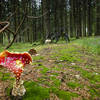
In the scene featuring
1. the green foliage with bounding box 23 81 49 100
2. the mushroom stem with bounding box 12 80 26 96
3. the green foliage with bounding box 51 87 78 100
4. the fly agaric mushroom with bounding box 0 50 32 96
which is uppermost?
the fly agaric mushroom with bounding box 0 50 32 96

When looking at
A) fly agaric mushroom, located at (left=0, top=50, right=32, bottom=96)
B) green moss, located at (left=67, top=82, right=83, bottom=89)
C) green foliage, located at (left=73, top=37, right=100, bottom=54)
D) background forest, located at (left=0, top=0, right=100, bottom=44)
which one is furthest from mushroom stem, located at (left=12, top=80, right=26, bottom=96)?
background forest, located at (left=0, top=0, right=100, bottom=44)

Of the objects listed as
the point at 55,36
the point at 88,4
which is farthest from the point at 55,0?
the point at 55,36

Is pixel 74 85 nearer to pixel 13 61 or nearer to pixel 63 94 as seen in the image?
pixel 63 94

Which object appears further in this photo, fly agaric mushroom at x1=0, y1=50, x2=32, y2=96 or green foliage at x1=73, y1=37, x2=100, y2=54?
green foliage at x1=73, y1=37, x2=100, y2=54

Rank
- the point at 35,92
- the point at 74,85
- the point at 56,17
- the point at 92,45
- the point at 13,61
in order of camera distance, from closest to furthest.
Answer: the point at 13,61 → the point at 35,92 → the point at 74,85 → the point at 92,45 → the point at 56,17

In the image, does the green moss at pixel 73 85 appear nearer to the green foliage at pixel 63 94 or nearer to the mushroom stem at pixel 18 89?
the green foliage at pixel 63 94

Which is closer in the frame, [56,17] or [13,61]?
[13,61]

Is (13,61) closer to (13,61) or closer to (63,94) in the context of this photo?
(13,61)

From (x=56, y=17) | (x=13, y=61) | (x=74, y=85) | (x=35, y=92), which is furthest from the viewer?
(x=56, y=17)

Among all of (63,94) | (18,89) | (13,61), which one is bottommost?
(63,94)

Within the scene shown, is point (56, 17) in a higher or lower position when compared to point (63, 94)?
higher

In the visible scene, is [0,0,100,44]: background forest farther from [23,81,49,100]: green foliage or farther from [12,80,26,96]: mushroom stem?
[12,80,26,96]: mushroom stem

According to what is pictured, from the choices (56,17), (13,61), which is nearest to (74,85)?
(13,61)

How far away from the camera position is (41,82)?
2.04m
